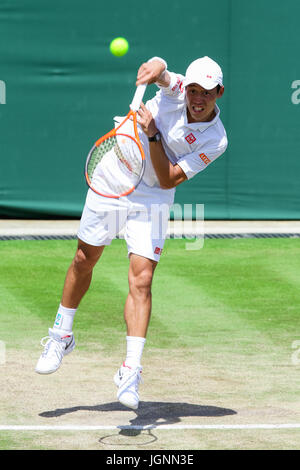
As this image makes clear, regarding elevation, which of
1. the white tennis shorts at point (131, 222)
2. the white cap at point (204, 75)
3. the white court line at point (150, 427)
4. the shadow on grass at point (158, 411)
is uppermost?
the white cap at point (204, 75)

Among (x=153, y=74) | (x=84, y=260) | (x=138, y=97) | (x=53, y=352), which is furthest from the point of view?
(x=84, y=260)

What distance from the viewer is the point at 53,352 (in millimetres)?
5859

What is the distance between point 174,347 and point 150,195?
1393 mm

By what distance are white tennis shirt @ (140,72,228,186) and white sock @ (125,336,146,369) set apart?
2.99 feet

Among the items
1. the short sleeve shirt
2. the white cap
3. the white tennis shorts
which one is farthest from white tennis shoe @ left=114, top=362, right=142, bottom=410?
the white cap

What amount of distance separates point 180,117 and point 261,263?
4218 millimetres

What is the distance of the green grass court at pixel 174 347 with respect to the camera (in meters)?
5.33

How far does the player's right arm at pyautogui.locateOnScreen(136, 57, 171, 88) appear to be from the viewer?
5473 mm

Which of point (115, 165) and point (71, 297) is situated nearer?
point (115, 165)

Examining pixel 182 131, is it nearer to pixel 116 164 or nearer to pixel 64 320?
pixel 116 164

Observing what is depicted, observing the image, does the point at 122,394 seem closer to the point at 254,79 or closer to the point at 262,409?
the point at 262,409

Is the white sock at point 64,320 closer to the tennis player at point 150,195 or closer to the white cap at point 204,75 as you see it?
the tennis player at point 150,195

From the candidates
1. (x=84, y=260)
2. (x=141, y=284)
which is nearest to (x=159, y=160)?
(x=141, y=284)

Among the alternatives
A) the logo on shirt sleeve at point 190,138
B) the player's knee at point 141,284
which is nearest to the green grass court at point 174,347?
the player's knee at point 141,284
